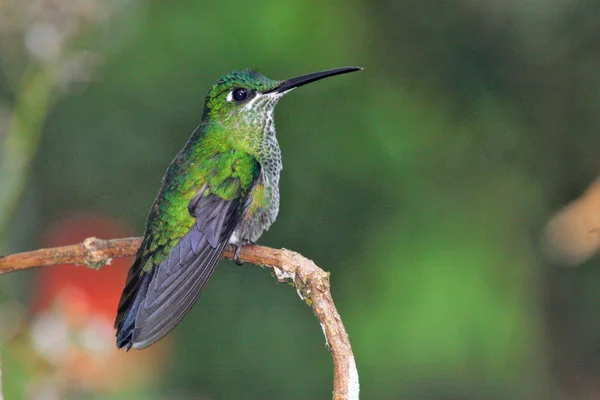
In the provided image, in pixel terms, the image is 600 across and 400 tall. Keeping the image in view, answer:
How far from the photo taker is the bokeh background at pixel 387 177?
10.6 ft

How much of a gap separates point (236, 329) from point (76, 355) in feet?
5.50

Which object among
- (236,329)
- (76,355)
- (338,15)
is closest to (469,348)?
(236,329)

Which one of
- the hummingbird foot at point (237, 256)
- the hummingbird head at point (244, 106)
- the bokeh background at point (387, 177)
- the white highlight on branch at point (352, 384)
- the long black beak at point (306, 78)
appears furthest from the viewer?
the bokeh background at point (387, 177)

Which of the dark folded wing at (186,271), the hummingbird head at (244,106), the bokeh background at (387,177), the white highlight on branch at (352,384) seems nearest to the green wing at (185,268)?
the dark folded wing at (186,271)

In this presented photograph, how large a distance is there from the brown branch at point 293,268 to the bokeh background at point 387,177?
1440mm

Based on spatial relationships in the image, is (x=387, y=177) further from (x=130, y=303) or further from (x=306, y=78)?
(x=130, y=303)

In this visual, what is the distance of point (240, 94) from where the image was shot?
1.93m

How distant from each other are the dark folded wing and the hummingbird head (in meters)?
0.24

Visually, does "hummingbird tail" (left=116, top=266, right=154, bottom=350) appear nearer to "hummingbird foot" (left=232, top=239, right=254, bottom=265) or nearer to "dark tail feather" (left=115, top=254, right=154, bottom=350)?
"dark tail feather" (left=115, top=254, right=154, bottom=350)

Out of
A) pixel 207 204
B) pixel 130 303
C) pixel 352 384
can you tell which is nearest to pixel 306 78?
pixel 207 204

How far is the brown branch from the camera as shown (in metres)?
1.13

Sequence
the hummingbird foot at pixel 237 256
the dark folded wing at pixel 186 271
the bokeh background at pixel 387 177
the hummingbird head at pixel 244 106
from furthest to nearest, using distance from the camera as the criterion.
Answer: the bokeh background at pixel 387 177, the hummingbird head at pixel 244 106, the hummingbird foot at pixel 237 256, the dark folded wing at pixel 186 271

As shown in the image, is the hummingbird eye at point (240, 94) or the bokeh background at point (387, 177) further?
the bokeh background at point (387, 177)

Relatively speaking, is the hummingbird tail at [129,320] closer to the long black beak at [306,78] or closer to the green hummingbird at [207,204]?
the green hummingbird at [207,204]
